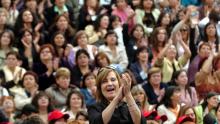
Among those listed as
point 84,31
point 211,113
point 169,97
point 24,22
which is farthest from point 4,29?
point 211,113

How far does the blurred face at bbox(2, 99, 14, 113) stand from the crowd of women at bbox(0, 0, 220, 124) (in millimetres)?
12

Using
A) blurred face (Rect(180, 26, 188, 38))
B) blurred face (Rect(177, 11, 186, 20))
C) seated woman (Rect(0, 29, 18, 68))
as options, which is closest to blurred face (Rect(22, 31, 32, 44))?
seated woman (Rect(0, 29, 18, 68))

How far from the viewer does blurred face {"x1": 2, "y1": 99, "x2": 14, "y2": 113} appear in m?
9.99

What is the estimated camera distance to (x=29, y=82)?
10641mm

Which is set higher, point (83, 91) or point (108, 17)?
point (108, 17)

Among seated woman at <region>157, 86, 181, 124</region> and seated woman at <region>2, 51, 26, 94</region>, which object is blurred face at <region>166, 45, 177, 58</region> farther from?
seated woman at <region>2, 51, 26, 94</region>

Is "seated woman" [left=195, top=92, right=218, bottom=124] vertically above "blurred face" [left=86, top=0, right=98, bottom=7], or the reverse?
"blurred face" [left=86, top=0, right=98, bottom=7]

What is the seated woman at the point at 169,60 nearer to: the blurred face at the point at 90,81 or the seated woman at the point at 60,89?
the blurred face at the point at 90,81

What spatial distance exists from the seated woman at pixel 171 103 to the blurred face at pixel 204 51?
1.68 m

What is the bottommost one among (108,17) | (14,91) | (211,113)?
(211,113)

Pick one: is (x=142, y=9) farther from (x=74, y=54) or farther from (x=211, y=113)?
(x=211, y=113)

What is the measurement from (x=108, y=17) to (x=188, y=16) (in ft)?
4.21

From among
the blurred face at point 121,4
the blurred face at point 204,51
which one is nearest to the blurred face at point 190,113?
the blurred face at point 204,51

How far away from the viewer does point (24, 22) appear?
40.6 feet
